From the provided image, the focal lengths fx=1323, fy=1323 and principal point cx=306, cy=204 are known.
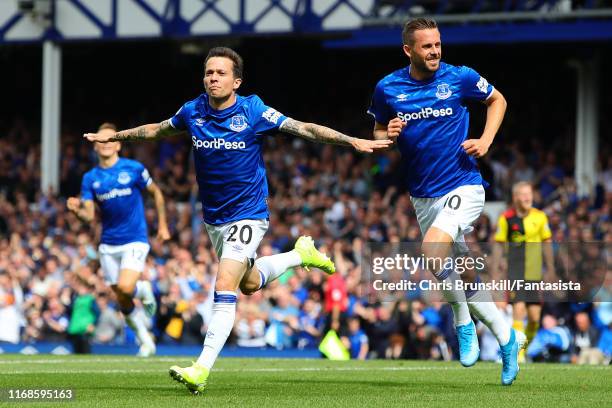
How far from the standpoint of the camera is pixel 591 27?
2391 centimetres

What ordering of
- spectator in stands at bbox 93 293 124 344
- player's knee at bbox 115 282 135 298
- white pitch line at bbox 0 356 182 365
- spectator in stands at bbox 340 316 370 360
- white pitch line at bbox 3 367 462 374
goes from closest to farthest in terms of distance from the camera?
white pitch line at bbox 3 367 462 374 < white pitch line at bbox 0 356 182 365 < player's knee at bbox 115 282 135 298 < spectator in stands at bbox 340 316 370 360 < spectator in stands at bbox 93 293 124 344

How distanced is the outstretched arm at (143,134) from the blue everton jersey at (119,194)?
197 inches

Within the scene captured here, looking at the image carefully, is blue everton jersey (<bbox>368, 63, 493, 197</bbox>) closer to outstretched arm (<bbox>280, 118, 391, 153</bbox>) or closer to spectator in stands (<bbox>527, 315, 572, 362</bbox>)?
outstretched arm (<bbox>280, 118, 391, 153</bbox>)

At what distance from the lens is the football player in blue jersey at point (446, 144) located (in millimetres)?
10633

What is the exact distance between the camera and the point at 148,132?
10828mm

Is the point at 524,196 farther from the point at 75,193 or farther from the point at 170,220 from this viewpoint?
the point at 75,193

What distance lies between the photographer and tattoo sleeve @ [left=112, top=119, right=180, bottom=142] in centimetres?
1074

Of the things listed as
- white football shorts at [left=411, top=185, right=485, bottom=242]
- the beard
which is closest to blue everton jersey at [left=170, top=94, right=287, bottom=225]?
the beard

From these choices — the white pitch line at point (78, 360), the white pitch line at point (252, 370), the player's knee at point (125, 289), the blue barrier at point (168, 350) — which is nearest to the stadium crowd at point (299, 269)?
the blue barrier at point (168, 350)

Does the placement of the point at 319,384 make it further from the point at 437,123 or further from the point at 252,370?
the point at 437,123

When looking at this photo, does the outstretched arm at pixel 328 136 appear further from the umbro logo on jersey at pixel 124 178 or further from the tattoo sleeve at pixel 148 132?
the umbro logo on jersey at pixel 124 178

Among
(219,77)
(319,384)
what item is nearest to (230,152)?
(219,77)

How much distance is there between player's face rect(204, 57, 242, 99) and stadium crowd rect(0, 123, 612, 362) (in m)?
7.75

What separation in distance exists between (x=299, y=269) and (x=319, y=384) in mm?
11610
